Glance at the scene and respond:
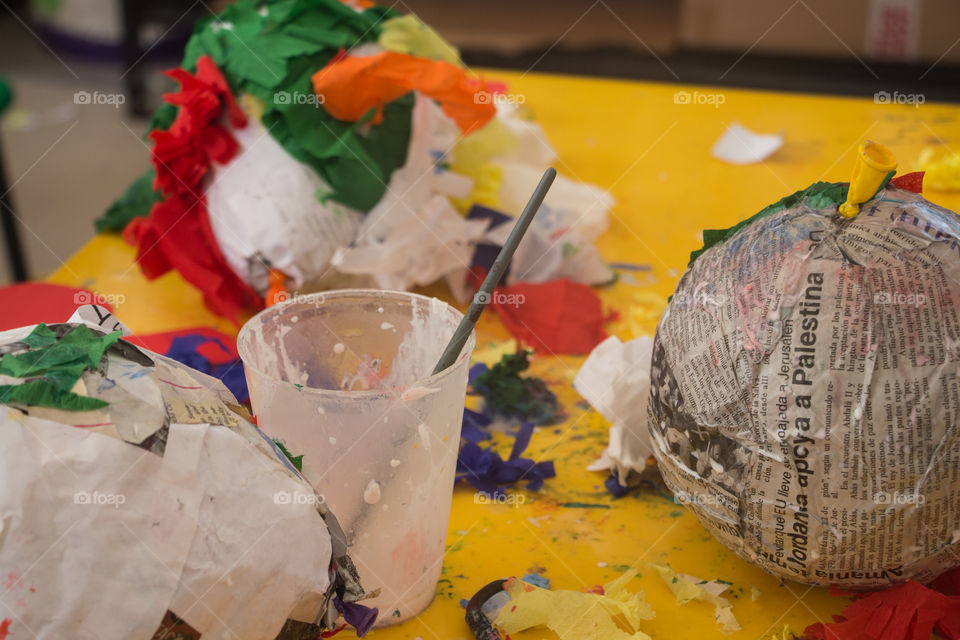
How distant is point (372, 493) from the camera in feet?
2.51

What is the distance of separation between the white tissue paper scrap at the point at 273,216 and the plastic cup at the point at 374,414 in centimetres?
42

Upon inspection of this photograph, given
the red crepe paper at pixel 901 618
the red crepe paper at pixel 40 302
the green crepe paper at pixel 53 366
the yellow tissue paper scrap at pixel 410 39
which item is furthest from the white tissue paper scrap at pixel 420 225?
the red crepe paper at pixel 901 618

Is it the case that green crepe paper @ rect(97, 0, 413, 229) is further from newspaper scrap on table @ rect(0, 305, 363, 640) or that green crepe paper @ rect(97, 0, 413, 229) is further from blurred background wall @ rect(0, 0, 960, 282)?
blurred background wall @ rect(0, 0, 960, 282)

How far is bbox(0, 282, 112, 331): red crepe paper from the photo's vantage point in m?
1.11

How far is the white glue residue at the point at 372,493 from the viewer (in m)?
0.76

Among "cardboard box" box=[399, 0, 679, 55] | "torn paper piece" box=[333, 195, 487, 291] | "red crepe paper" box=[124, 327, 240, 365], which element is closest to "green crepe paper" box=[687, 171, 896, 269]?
"torn paper piece" box=[333, 195, 487, 291]

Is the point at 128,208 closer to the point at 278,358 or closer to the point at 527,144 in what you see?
the point at 527,144

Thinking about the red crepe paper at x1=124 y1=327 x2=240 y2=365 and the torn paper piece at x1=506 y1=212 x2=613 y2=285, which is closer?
the red crepe paper at x1=124 y1=327 x2=240 y2=365

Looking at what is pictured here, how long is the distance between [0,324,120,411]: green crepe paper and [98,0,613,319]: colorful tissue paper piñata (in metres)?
0.58

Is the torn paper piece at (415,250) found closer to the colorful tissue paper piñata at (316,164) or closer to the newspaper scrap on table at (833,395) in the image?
the colorful tissue paper piñata at (316,164)

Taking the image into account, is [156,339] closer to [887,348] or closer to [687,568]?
[687,568]

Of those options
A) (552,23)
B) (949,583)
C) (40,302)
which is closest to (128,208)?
(40,302)

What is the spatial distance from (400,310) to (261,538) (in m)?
0.29

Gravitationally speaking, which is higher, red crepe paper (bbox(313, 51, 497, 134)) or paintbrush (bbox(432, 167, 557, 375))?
red crepe paper (bbox(313, 51, 497, 134))
